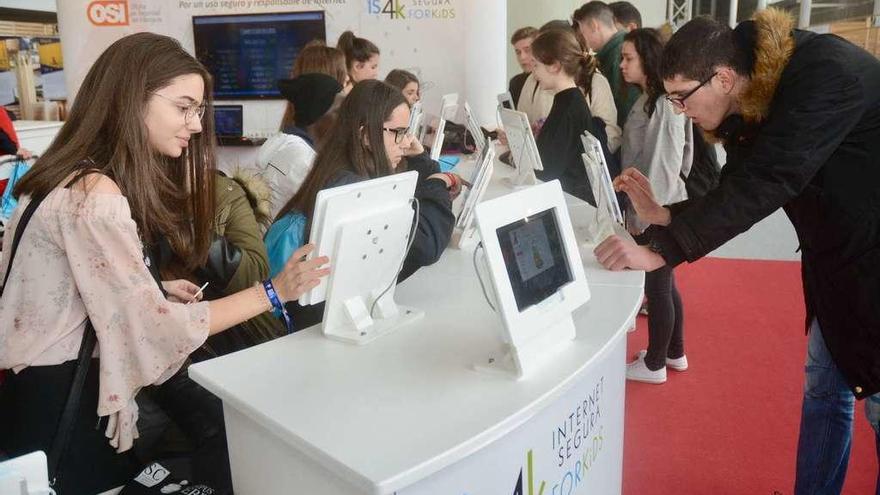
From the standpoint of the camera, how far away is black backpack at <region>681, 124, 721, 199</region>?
106 inches

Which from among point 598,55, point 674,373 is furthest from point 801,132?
point 598,55

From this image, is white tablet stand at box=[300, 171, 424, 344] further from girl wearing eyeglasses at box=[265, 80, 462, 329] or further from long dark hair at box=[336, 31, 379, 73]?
long dark hair at box=[336, 31, 379, 73]

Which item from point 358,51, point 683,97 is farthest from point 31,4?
point 683,97

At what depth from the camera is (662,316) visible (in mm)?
2785

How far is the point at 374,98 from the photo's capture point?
1987 mm

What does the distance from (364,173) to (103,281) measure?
85cm

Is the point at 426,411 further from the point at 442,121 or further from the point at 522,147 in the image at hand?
the point at 442,121

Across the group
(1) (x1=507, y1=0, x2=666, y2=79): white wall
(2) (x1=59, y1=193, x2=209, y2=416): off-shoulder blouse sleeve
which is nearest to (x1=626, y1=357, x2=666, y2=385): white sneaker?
(2) (x1=59, y1=193, x2=209, y2=416): off-shoulder blouse sleeve

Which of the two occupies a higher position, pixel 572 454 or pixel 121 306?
pixel 121 306

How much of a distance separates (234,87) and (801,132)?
5055 mm

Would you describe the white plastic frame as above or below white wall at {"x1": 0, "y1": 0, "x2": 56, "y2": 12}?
below

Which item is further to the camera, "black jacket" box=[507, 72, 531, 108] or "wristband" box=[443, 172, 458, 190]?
"black jacket" box=[507, 72, 531, 108]

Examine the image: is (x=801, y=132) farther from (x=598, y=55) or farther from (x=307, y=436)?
(x=598, y=55)

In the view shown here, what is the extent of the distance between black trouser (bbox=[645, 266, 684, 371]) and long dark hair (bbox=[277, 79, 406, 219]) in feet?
4.14
